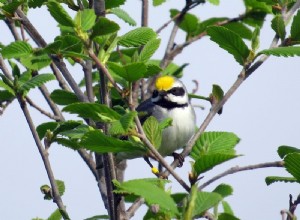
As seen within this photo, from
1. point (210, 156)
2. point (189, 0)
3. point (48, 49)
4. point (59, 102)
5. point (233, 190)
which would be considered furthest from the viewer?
point (189, 0)

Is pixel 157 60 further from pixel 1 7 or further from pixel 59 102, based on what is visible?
pixel 1 7

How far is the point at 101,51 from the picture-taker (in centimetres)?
297

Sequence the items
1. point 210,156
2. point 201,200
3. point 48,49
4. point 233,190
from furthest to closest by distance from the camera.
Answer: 1. point 48,49
2. point 233,190
3. point 210,156
4. point 201,200

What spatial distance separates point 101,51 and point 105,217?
42.6 inches

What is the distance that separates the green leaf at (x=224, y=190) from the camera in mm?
2807

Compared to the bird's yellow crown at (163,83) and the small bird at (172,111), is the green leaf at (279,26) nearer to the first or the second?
the small bird at (172,111)

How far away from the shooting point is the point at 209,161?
8.73ft

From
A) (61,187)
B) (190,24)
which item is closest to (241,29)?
(190,24)

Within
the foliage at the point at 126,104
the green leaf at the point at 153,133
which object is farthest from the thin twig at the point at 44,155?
the green leaf at the point at 153,133

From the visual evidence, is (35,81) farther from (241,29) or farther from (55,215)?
(241,29)

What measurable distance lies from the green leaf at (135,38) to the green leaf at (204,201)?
1.01m

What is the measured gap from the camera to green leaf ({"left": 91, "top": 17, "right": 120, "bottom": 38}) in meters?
2.81

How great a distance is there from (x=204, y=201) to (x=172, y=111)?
453 cm

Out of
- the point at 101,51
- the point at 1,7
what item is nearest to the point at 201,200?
the point at 101,51
